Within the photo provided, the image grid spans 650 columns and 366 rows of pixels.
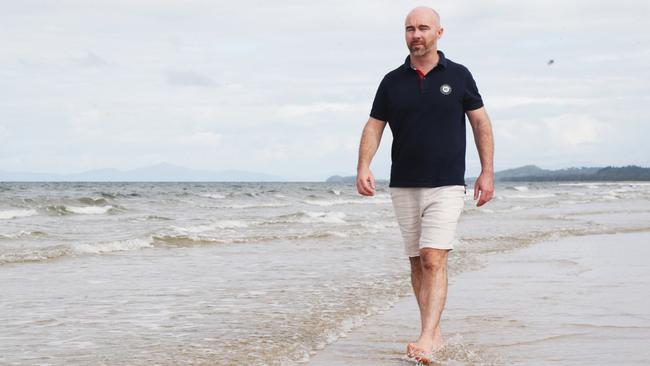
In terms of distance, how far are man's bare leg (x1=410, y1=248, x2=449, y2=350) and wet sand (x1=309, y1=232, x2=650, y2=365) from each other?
199mm

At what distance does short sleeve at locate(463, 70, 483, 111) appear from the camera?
15.9 feet

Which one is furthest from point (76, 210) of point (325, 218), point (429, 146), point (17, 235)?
point (429, 146)

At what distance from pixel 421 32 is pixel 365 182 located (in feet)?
3.13

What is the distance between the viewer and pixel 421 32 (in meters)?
4.73

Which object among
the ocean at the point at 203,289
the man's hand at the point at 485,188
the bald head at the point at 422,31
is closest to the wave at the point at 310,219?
the ocean at the point at 203,289

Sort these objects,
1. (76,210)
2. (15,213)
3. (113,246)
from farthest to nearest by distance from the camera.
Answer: (76,210), (15,213), (113,246)

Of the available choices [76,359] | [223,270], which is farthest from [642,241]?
[76,359]

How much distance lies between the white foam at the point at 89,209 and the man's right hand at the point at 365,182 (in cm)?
2392

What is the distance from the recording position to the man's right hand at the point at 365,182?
4.90 metres

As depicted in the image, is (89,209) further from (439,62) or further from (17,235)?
(439,62)

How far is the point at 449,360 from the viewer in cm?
499

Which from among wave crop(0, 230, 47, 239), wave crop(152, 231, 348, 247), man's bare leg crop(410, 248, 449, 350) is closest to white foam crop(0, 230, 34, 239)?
wave crop(0, 230, 47, 239)

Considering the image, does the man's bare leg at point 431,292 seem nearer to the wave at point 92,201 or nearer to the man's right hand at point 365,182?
the man's right hand at point 365,182

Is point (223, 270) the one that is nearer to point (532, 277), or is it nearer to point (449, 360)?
point (532, 277)
